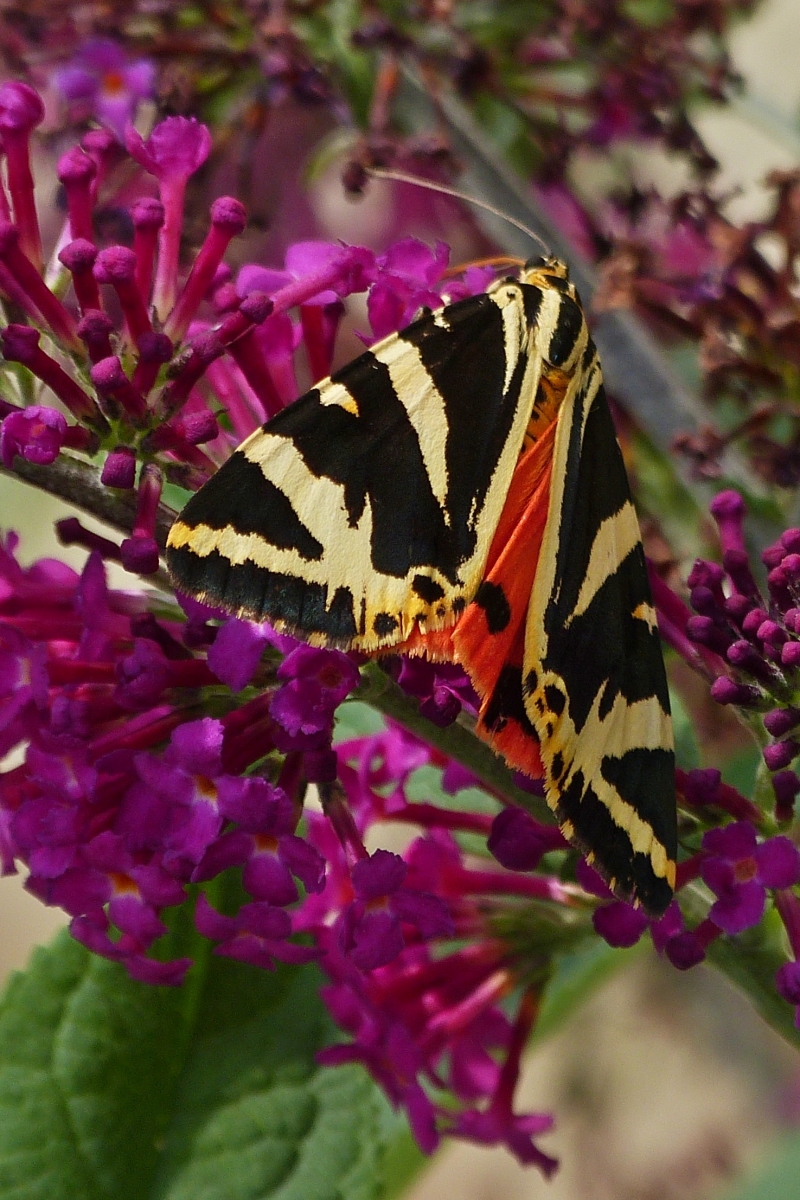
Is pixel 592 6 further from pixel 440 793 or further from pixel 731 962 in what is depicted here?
pixel 731 962

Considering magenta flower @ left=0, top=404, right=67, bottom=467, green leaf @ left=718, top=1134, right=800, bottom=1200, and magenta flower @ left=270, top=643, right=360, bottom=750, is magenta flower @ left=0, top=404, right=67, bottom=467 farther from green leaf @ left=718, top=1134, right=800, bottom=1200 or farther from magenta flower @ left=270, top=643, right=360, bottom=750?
green leaf @ left=718, top=1134, right=800, bottom=1200

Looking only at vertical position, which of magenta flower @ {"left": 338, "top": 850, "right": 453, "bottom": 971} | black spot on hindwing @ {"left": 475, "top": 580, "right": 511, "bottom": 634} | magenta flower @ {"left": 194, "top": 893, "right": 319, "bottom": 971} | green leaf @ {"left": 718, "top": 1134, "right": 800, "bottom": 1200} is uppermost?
black spot on hindwing @ {"left": 475, "top": 580, "right": 511, "bottom": 634}

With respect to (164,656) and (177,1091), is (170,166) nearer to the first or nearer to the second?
(164,656)

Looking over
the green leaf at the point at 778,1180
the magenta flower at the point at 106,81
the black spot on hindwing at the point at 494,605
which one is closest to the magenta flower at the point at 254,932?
the black spot on hindwing at the point at 494,605

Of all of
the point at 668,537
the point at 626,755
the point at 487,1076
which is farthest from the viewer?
the point at 668,537

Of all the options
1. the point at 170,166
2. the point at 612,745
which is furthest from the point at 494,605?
the point at 170,166

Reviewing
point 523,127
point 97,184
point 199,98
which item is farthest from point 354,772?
point 523,127

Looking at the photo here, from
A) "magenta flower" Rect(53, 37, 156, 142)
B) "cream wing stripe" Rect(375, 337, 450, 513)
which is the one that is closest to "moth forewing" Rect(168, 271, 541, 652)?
"cream wing stripe" Rect(375, 337, 450, 513)

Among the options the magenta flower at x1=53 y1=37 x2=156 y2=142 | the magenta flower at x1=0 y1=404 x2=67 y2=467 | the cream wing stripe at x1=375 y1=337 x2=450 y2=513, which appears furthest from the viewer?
the magenta flower at x1=53 y1=37 x2=156 y2=142
